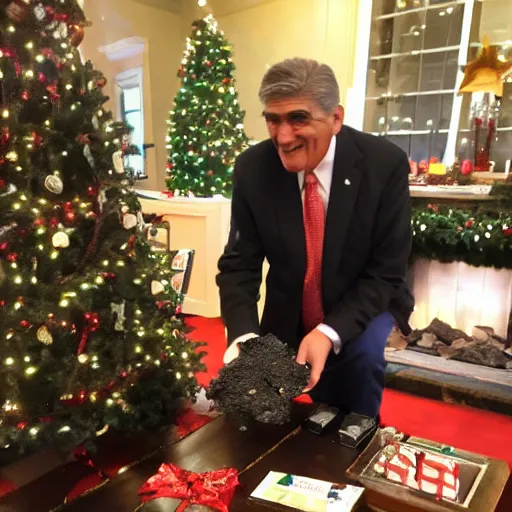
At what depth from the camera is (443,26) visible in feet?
Result: 12.0

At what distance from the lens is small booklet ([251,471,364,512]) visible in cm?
98

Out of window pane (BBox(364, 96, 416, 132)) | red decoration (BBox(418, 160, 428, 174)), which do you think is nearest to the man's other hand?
red decoration (BBox(418, 160, 428, 174))

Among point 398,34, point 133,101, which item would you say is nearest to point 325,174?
point 398,34

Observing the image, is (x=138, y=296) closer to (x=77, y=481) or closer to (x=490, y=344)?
(x=77, y=481)

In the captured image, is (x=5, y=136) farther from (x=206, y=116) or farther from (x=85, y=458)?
(x=206, y=116)

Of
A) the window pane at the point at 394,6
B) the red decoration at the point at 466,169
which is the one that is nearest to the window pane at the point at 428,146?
the red decoration at the point at 466,169

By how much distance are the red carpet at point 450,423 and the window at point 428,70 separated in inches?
71.4

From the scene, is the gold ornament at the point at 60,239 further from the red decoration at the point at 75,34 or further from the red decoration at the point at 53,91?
the red decoration at the point at 75,34

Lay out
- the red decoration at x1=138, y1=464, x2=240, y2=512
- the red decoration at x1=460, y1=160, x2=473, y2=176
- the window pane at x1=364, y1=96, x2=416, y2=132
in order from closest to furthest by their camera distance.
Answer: the red decoration at x1=138, y1=464, x2=240, y2=512 < the red decoration at x1=460, y1=160, x2=473, y2=176 < the window pane at x1=364, y1=96, x2=416, y2=132

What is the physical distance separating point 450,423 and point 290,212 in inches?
57.3

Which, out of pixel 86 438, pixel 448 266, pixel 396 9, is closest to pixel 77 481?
pixel 86 438

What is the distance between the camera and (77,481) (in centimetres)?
153

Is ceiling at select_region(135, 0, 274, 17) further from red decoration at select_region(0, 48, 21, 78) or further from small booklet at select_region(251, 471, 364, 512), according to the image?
small booklet at select_region(251, 471, 364, 512)

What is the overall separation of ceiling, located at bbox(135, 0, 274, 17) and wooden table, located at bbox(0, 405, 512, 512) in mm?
4370
